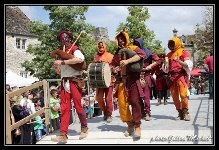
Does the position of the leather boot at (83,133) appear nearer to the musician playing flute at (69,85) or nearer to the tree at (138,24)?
the musician playing flute at (69,85)

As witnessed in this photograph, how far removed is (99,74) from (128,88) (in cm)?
99

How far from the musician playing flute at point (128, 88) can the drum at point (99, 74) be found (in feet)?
1.48

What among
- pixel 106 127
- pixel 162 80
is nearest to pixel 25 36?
pixel 162 80

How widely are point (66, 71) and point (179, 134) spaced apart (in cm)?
236

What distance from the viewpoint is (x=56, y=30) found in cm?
2725

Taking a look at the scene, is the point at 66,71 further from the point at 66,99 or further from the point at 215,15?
the point at 215,15

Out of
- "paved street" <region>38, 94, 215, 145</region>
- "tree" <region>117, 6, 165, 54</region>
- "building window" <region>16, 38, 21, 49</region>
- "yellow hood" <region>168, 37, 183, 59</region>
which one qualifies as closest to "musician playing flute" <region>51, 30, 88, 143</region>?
"paved street" <region>38, 94, 215, 145</region>

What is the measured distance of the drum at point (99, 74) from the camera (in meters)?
7.50

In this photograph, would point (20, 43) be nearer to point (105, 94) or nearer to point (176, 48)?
point (105, 94)

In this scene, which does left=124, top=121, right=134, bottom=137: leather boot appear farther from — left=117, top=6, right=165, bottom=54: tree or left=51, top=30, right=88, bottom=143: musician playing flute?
left=117, top=6, right=165, bottom=54: tree

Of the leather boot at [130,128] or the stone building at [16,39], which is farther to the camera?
the stone building at [16,39]

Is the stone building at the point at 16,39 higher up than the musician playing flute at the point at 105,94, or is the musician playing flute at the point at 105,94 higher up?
the stone building at the point at 16,39

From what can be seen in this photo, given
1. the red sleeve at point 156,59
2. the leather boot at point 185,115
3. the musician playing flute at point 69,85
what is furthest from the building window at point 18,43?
the musician playing flute at point 69,85

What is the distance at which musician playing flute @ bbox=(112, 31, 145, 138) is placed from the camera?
6.57 meters
